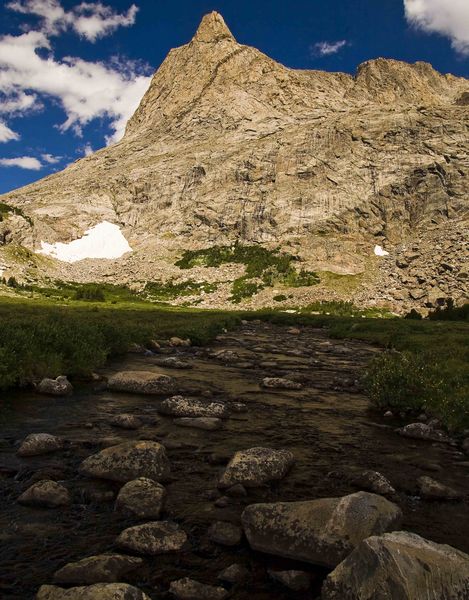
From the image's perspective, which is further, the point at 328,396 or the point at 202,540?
the point at 328,396

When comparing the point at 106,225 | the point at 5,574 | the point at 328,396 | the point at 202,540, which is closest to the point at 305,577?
the point at 202,540

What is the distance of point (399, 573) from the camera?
5.48 meters

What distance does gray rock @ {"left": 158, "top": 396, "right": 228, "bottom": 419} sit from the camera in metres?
15.6

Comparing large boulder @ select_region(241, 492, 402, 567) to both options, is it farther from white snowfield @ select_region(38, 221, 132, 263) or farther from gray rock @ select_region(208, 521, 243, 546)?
white snowfield @ select_region(38, 221, 132, 263)

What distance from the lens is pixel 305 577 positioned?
678 centimetres

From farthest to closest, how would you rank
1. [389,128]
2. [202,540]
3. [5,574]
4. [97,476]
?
1. [389,128]
2. [97,476]
3. [202,540]
4. [5,574]

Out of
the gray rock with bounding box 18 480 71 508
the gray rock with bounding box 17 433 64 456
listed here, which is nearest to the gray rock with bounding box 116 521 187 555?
the gray rock with bounding box 18 480 71 508

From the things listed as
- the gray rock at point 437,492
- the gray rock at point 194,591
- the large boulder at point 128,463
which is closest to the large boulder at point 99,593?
the gray rock at point 194,591

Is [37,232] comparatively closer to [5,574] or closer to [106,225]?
[106,225]

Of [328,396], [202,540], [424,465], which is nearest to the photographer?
[202,540]

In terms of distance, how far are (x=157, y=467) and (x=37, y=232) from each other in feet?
532

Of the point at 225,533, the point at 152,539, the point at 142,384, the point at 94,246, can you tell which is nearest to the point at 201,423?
the point at 142,384

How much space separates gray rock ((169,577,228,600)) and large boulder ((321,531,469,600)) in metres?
1.54

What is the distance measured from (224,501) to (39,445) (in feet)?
18.1
